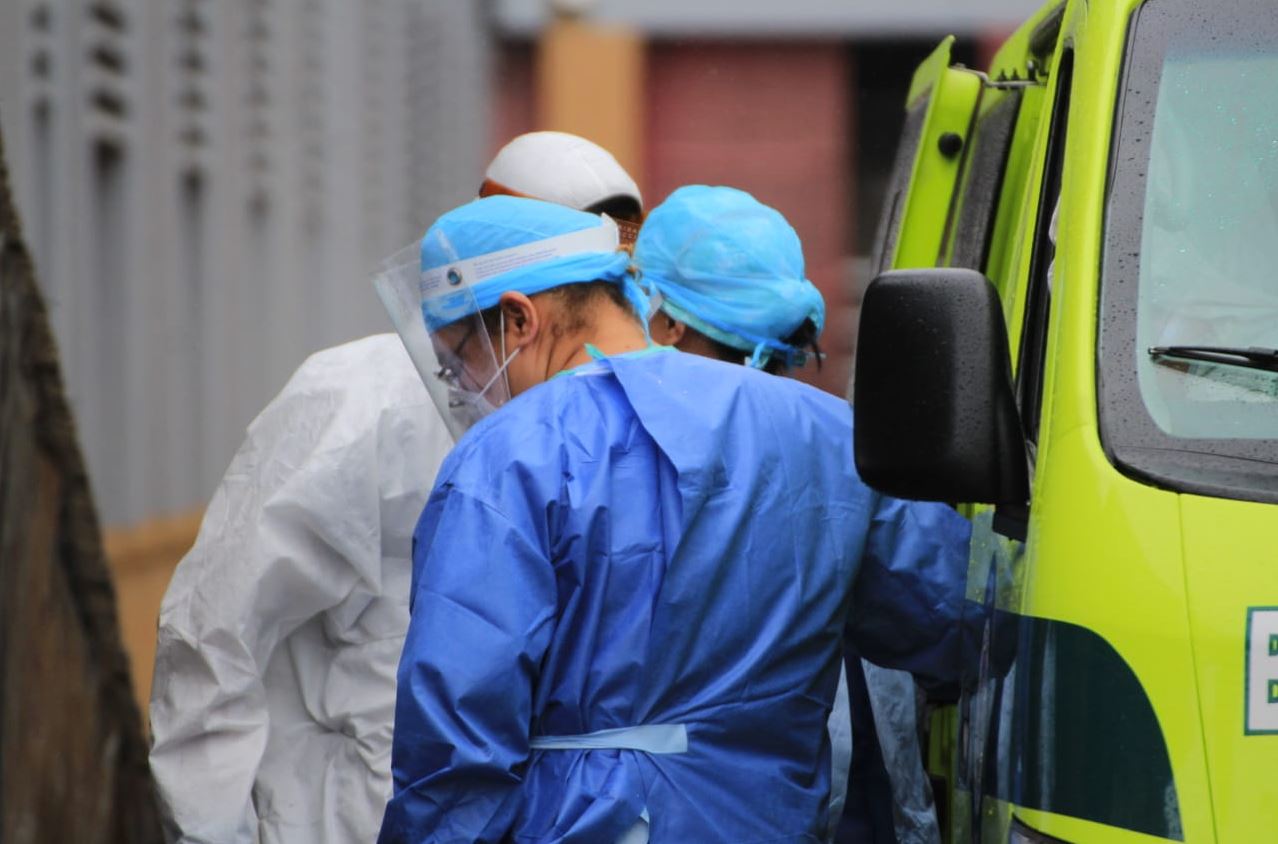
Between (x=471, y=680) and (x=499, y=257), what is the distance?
3.02 feet

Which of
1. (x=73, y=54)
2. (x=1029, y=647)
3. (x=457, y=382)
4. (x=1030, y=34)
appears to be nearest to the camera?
(x=1029, y=647)

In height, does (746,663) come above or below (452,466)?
below

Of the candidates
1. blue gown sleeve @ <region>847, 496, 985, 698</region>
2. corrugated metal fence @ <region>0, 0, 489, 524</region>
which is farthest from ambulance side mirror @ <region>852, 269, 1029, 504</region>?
corrugated metal fence @ <region>0, 0, 489, 524</region>

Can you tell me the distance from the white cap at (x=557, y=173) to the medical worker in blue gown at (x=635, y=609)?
→ 4.43ft

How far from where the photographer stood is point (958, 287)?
282cm

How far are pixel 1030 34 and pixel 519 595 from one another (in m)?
1.88

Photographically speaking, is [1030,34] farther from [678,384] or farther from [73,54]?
[73,54]

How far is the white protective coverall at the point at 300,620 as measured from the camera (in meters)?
3.89

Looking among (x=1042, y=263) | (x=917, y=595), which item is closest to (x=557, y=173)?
(x=1042, y=263)

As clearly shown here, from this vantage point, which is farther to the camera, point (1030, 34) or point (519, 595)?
point (1030, 34)

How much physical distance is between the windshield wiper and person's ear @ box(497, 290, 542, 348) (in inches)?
40.8

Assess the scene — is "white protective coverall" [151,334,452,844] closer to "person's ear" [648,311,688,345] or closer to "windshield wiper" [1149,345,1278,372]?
"person's ear" [648,311,688,345]

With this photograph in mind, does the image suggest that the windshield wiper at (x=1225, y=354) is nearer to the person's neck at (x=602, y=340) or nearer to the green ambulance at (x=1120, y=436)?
the green ambulance at (x=1120, y=436)

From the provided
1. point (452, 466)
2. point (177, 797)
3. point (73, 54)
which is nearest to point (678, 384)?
point (452, 466)
